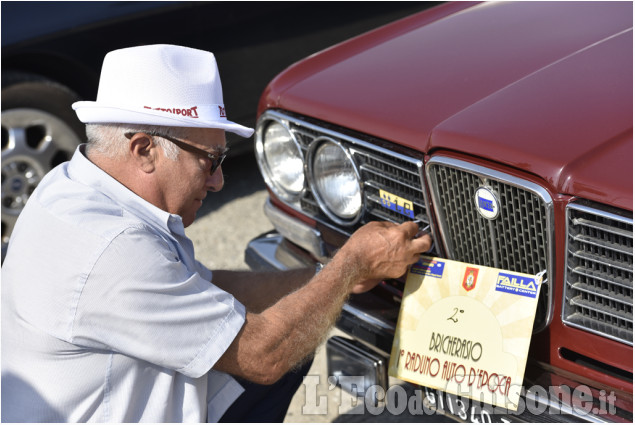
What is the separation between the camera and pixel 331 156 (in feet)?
8.87

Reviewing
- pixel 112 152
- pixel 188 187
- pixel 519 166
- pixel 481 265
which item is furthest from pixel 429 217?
pixel 112 152

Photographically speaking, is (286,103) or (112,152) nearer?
(112,152)

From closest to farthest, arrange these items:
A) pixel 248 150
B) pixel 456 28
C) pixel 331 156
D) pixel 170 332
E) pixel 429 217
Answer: pixel 170 332, pixel 429 217, pixel 331 156, pixel 456 28, pixel 248 150

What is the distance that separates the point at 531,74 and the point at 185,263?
3.59 feet

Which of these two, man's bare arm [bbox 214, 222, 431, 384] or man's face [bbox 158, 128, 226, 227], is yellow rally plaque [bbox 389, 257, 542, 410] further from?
man's face [bbox 158, 128, 226, 227]

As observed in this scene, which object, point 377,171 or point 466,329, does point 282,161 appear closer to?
point 377,171

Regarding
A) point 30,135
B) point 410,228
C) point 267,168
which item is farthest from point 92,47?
point 410,228

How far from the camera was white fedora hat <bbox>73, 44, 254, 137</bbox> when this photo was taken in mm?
2127

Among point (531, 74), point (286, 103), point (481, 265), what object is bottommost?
point (481, 265)

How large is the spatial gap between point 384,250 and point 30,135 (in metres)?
2.52

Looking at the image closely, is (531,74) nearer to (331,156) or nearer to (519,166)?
(519,166)

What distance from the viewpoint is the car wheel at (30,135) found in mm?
4112

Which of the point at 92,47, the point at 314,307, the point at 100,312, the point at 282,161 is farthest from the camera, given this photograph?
the point at 92,47

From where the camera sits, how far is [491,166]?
2.16m
